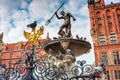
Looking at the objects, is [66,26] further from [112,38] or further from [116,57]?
[112,38]

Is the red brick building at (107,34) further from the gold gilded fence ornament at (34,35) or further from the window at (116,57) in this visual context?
the gold gilded fence ornament at (34,35)

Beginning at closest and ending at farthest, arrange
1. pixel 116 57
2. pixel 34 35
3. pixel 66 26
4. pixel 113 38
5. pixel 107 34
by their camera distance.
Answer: pixel 34 35
pixel 66 26
pixel 116 57
pixel 113 38
pixel 107 34

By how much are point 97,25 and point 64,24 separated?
23.6 m

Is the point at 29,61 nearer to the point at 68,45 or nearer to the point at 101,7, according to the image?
the point at 68,45

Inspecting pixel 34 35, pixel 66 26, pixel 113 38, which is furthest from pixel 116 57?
pixel 34 35

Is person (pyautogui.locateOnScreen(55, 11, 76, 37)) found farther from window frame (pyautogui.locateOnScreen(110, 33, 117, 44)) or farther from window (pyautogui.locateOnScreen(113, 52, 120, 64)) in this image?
window frame (pyautogui.locateOnScreen(110, 33, 117, 44))

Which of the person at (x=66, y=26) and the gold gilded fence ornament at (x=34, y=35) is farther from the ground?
the person at (x=66, y=26)

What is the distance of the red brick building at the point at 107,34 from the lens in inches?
1123

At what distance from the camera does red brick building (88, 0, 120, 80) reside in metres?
28.5

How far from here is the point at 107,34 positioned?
3031cm

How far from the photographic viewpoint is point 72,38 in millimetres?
7875

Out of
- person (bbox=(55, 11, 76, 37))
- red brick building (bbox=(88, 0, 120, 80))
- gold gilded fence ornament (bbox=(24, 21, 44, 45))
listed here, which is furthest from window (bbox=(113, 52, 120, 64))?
gold gilded fence ornament (bbox=(24, 21, 44, 45))

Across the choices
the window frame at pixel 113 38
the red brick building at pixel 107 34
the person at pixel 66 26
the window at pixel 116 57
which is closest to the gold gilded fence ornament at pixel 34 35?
the person at pixel 66 26

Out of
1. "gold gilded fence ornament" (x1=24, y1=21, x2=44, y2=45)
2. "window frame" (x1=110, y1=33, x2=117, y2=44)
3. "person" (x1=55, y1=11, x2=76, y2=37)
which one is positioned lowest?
"gold gilded fence ornament" (x1=24, y1=21, x2=44, y2=45)
